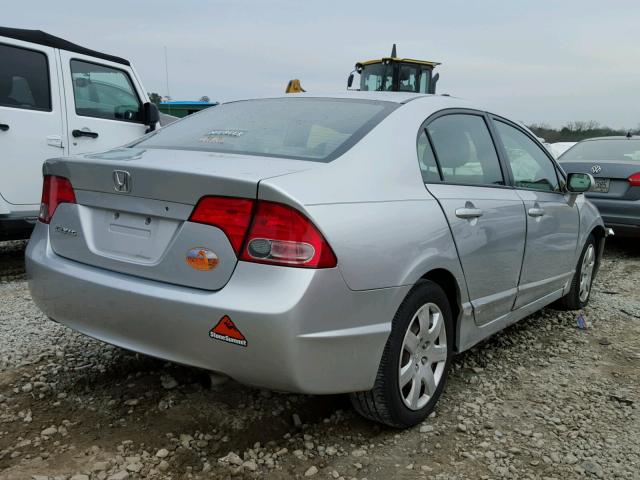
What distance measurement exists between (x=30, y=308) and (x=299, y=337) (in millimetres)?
2773

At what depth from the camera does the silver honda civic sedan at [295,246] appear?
2025 mm

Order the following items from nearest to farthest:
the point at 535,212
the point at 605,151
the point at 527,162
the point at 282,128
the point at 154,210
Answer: the point at 154,210, the point at 282,128, the point at 535,212, the point at 527,162, the point at 605,151

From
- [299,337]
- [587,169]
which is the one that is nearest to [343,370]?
[299,337]

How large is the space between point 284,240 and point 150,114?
4.64 meters

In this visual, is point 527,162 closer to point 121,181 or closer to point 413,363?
point 413,363

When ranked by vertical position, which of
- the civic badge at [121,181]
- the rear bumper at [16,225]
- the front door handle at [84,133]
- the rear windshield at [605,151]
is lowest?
the rear bumper at [16,225]

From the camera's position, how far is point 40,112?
16.8ft

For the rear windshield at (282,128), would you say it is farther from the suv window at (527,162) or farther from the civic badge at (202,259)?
the suv window at (527,162)

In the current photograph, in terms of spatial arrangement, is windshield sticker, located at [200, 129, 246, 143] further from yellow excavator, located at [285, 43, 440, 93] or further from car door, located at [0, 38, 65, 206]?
yellow excavator, located at [285, 43, 440, 93]

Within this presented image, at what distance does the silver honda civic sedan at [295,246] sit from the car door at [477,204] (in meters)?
0.01

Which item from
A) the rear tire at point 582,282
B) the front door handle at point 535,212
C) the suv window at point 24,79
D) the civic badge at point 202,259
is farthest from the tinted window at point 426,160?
the suv window at point 24,79

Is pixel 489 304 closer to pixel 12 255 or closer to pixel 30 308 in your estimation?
pixel 30 308

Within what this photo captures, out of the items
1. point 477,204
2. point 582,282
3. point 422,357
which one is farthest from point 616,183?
point 422,357

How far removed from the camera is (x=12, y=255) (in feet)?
19.6
